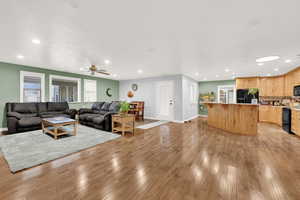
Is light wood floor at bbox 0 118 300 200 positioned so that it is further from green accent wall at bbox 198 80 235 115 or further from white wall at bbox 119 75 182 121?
green accent wall at bbox 198 80 235 115

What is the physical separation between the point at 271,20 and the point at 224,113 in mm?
3549

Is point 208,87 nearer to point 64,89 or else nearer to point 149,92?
point 149,92

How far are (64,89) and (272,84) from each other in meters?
10.5

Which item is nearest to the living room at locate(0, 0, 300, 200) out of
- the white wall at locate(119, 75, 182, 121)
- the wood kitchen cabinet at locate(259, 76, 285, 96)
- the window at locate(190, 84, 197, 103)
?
the wood kitchen cabinet at locate(259, 76, 285, 96)

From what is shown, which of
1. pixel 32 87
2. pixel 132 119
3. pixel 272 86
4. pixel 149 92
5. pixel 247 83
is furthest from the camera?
pixel 149 92

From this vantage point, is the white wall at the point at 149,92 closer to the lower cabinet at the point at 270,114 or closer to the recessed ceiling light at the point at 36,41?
the lower cabinet at the point at 270,114

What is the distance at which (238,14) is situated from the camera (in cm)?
184

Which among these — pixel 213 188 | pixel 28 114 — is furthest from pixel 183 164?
pixel 28 114

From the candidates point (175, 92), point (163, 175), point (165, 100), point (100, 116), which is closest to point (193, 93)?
point (175, 92)

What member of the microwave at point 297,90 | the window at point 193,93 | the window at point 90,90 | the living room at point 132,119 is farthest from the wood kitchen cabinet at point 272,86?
the window at point 90,90

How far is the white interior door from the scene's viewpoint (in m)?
6.73

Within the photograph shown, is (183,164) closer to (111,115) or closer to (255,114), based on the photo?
(111,115)

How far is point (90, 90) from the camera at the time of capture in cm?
716

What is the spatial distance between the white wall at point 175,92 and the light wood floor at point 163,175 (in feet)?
11.5
